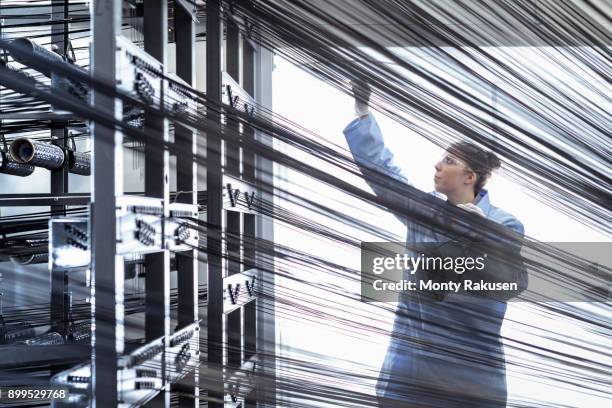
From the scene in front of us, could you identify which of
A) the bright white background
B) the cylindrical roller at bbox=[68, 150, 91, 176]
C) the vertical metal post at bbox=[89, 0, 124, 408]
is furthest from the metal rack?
the bright white background

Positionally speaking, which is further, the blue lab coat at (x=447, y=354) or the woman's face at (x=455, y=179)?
the woman's face at (x=455, y=179)

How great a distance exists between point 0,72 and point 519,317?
245 centimetres

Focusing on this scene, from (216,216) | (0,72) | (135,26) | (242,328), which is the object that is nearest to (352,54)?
(0,72)

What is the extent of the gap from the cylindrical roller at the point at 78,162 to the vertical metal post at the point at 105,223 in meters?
1.44

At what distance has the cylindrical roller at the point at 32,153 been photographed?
209cm

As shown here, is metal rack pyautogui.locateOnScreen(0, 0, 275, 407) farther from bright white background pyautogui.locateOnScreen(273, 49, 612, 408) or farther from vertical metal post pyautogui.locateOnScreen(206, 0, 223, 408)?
bright white background pyautogui.locateOnScreen(273, 49, 612, 408)

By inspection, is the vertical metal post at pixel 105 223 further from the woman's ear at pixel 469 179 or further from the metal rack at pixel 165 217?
the woman's ear at pixel 469 179

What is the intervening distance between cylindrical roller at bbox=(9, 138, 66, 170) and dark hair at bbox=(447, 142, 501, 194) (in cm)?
160

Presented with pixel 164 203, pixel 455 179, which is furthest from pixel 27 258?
pixel 455 179

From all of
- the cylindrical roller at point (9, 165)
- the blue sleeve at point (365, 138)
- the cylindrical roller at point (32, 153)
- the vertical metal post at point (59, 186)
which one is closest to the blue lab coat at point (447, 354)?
the blue sleeve at point (365, 138)

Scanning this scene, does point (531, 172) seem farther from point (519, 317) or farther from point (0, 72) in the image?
point (519, 317)

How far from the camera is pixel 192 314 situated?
152cm

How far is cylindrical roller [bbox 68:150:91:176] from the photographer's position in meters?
2.39

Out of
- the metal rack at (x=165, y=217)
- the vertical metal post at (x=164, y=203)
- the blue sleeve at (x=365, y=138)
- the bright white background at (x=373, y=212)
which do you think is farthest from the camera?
the bright white background at (x=373, y=212)
